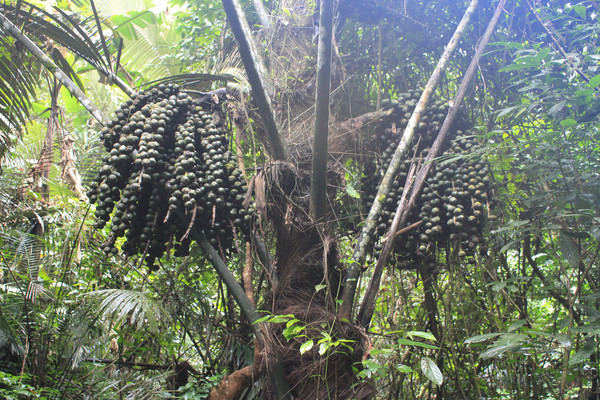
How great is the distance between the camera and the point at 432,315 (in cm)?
258

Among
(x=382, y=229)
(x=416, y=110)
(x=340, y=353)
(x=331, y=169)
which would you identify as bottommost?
(x=340, y=353)

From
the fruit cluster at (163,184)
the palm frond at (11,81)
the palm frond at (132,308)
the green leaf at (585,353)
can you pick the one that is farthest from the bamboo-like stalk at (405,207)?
the palm frond at (11,81)

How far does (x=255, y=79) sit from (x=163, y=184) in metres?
0.68

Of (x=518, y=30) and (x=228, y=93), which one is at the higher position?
(x=228, y=93)

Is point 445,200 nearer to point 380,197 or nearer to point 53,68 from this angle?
point 380,197

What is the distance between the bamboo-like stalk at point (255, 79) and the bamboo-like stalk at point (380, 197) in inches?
21.5

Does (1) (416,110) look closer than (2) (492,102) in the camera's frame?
Yes

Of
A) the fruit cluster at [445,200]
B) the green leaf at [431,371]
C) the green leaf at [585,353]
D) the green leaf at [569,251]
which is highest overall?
the fruit cluster at [445,200]

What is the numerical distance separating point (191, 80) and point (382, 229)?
142 centimetres

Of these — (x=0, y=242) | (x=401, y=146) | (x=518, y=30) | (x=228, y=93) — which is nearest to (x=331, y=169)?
(x=401, y=146)

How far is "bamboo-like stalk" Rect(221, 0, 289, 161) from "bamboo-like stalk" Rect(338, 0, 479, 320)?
0.55m

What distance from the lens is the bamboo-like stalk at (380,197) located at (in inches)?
83.7

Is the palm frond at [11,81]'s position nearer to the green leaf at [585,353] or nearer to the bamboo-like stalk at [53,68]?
the bamboo-like stalk at [53,68]

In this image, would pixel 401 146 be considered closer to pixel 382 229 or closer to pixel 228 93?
pixel 382 229
